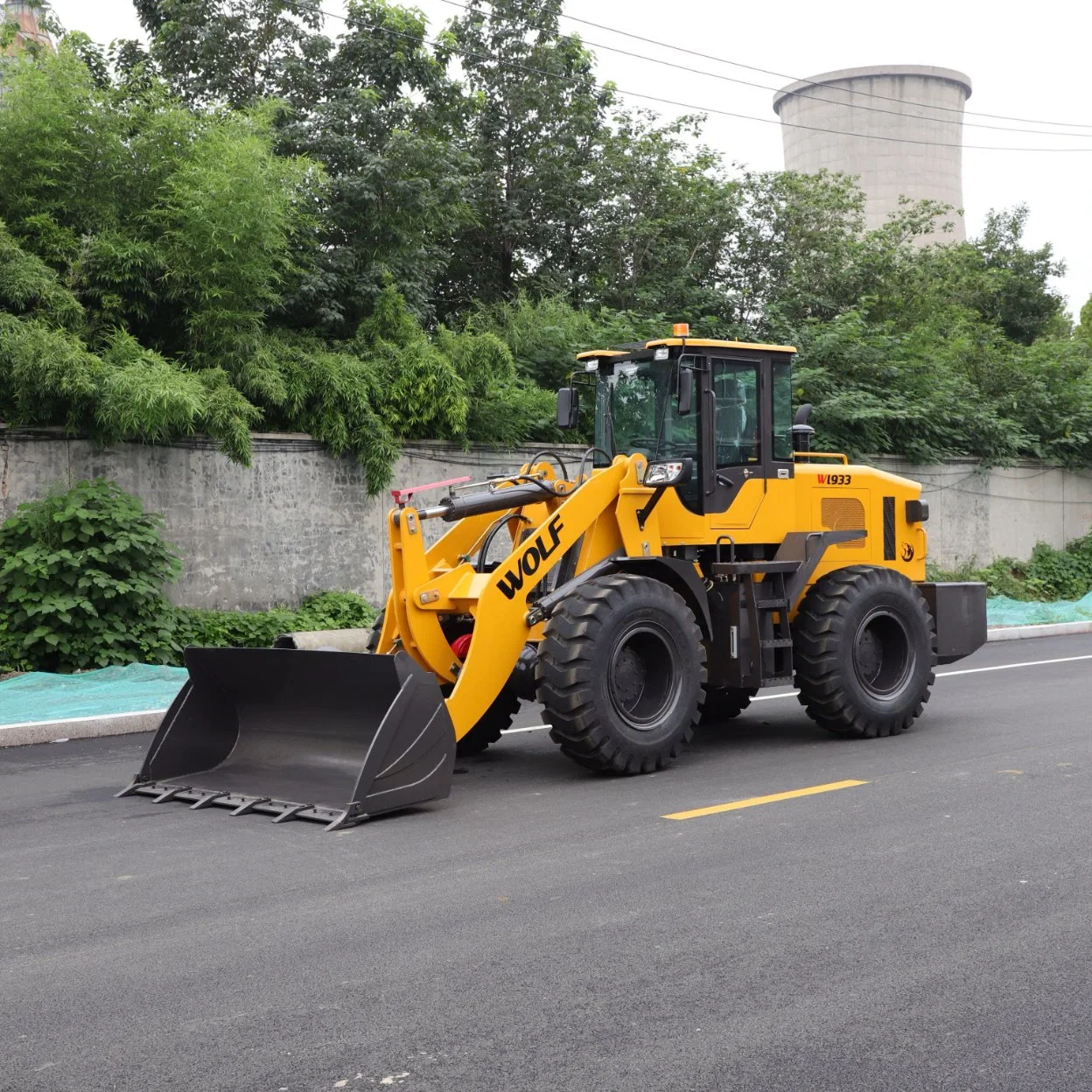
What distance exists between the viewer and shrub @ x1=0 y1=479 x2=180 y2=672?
1313cm

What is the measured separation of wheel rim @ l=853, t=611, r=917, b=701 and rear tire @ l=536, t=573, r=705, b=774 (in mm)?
1853

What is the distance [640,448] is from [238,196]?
7.13m

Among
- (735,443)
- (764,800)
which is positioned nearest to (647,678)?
(764,800)

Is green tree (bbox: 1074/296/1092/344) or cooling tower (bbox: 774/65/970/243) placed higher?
cooling tower (bbox: 774/65/970/243)

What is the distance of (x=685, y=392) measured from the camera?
8.98 meters

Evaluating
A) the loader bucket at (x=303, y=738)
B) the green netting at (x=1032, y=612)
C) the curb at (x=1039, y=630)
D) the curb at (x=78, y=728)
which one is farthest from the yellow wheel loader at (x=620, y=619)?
the green netting at (x=1032, y=612)

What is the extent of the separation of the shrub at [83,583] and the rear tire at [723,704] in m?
6.15

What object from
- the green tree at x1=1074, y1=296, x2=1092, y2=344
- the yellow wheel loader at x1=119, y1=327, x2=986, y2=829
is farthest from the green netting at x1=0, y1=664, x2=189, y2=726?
the green tree at x1=1074, y1=296, x2=1092, y2=344

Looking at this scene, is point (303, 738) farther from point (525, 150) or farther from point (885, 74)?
point (885, 74)

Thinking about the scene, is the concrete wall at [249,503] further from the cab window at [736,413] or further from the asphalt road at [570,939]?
the cab window at [736,413]

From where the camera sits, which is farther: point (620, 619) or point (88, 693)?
point (88, 693)

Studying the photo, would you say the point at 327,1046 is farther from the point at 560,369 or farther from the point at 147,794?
the point at 560,369

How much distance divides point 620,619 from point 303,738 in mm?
2131

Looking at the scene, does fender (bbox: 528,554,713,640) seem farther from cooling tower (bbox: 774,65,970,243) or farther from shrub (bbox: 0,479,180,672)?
cooling tower (bbox: 774,65,970,243)
